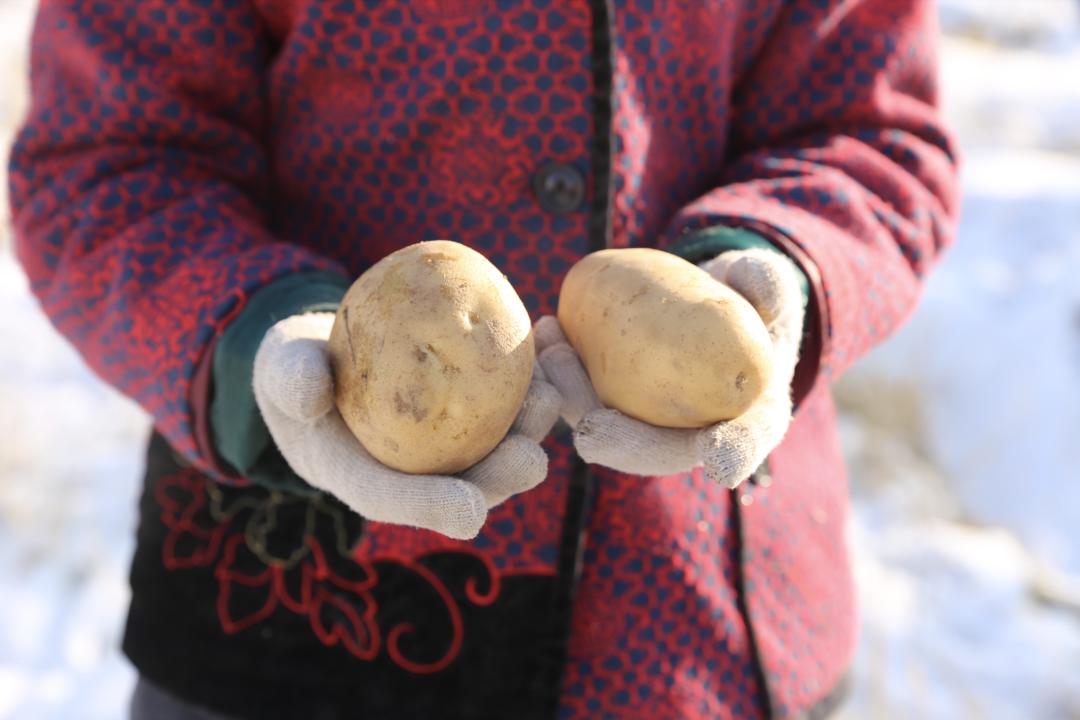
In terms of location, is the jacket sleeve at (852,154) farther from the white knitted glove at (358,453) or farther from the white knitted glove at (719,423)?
the white knitted glove at (358,453)

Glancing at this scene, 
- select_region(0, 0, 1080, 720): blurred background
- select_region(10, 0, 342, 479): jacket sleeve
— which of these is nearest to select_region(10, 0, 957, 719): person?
select_region(10, 0, 342, 479): jacket sleeve

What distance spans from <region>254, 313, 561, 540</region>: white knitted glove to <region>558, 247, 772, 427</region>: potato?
0.07 m

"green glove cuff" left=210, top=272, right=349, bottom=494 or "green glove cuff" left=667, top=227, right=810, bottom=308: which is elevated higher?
"green glove cuff" left=667, top=227, right=810, bottom=308

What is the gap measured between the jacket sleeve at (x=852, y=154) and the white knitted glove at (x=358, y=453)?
34cm

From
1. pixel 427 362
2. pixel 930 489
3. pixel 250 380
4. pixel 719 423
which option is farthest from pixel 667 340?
pixel 930 489

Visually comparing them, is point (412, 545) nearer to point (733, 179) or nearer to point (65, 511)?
point (733, 179)

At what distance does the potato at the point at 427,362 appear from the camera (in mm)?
866

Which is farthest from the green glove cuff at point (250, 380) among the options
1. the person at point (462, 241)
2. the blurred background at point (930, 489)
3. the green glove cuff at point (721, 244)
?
the blurred background at point (930, 489)

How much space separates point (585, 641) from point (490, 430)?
31 cm

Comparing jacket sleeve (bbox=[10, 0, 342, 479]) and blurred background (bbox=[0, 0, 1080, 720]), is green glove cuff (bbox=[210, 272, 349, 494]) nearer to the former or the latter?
jacket sleeve (bbox=[10, 0, 342, 479])

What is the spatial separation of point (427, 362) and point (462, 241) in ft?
0.83

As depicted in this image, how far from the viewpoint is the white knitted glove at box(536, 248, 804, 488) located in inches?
33.7

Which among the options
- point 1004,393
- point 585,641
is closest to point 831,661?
point 585,641

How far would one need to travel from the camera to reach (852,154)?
3.80 ft
